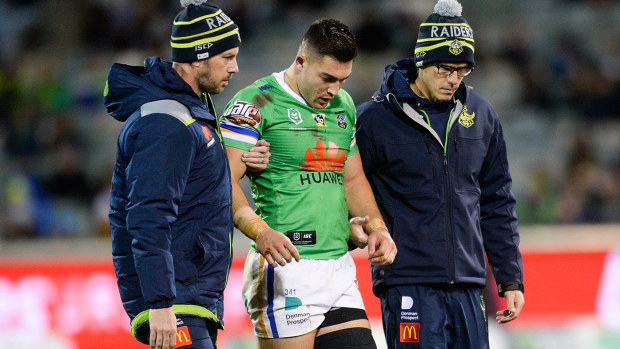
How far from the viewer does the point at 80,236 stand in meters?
9.35

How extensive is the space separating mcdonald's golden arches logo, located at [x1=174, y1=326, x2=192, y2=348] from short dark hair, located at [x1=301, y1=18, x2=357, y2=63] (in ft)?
5.00

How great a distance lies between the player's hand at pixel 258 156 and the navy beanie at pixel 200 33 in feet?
1.80

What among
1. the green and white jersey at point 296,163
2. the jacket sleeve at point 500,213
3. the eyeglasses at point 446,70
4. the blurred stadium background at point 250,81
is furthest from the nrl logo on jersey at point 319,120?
the blurred stadium background at point 250,81

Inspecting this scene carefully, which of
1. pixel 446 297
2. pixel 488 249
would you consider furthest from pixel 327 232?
pixel 488 249

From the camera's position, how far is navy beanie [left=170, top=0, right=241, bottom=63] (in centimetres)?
384

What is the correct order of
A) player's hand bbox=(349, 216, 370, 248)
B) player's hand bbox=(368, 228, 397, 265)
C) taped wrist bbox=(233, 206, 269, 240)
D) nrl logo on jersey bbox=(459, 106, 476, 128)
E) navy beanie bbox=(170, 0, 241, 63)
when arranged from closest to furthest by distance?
navy beanie bbox=(170, 0, 241, 63), taped wrist bbox=(233, 206, 269, 240), player's hand bbox=(368, 228, 397, 265), player's hand bbox=(349, 216, 370, 248), nrl logo on jersey bbox=(459, 106, 476, 128)

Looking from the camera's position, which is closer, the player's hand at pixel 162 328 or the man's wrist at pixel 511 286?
the player's hand at pixel 162 328

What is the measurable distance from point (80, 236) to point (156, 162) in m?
6.25

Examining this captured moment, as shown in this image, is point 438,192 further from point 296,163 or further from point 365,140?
point 296,163

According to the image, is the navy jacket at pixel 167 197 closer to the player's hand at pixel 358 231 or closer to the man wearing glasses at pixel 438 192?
the player's hand at pixel 358 231

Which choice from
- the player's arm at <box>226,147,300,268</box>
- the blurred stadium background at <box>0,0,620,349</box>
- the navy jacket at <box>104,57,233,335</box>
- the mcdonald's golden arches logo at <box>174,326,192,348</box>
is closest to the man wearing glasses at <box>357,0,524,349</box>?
the player's arm at <box>226,147,300,268</box>

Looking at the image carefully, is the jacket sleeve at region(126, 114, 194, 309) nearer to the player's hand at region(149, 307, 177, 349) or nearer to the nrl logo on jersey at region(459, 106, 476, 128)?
the player's hand at region(149, 307, 177, 349)

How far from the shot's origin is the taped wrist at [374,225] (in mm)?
4295

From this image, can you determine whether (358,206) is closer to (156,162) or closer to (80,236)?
(156,162)
